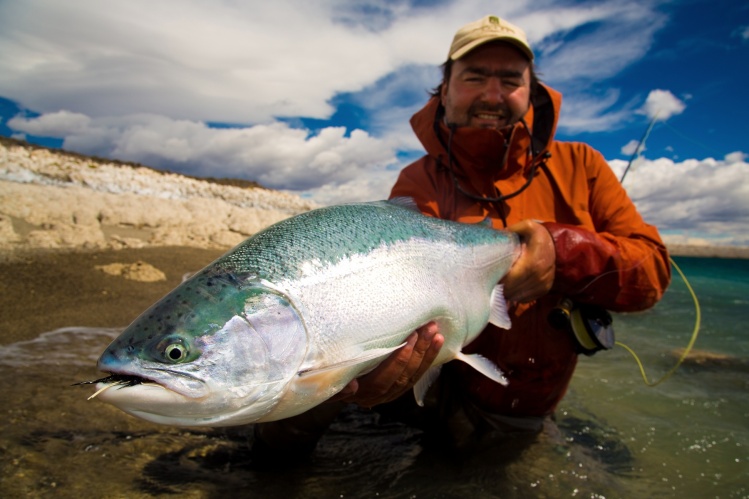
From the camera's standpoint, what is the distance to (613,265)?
2770 millimetres

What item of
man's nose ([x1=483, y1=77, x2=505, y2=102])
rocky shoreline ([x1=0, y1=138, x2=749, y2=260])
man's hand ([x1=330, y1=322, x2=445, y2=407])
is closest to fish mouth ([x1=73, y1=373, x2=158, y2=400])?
man's hand ([x1=330, y1=322, x2=445, y2=407])

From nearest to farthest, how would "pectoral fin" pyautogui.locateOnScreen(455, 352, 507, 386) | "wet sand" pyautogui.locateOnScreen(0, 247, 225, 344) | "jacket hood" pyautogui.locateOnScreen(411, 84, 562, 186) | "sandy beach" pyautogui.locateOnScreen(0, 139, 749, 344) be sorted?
"pectoral fin" pyautogui.locateOnScreen(455, 352, 507, 386) < "jacket hood" pyautogui.locateOnScreen(411, 84, 562, 186) < "wet sand" pyautogui.locateOnScreen(0, 247, 225, 344) < "sandy beach" pyautogui.locateOnScreen(0, 139, 749, 344)

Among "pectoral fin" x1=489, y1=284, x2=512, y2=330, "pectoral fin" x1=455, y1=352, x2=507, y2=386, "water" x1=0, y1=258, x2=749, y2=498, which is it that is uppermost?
"pectoral fin" x1=489, y1=284, x2=512, y2=330

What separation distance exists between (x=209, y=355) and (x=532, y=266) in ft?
6.49

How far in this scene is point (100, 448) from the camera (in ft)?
8.90

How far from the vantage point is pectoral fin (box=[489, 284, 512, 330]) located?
2.59 metres

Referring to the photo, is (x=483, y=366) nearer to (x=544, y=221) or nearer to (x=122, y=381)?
(x=544, y=221)

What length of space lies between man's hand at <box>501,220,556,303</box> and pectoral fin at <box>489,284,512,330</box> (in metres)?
0.08

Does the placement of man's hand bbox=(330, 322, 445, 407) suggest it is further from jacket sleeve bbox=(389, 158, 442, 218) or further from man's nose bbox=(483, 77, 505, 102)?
man's nose bbox=(483, 77, 505, 102)

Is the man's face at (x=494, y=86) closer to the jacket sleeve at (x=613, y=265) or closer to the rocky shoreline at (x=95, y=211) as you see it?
the jacket sleeve at (x=613, y=265)

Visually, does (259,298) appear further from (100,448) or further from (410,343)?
(100,448)

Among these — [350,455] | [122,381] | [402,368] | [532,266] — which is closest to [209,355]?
[122,381]

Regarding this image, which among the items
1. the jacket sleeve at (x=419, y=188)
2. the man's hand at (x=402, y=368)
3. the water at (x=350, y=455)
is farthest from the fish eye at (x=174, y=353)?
the jacket sleeve at (x=419, y=188)

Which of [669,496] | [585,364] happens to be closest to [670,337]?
[585,364]
